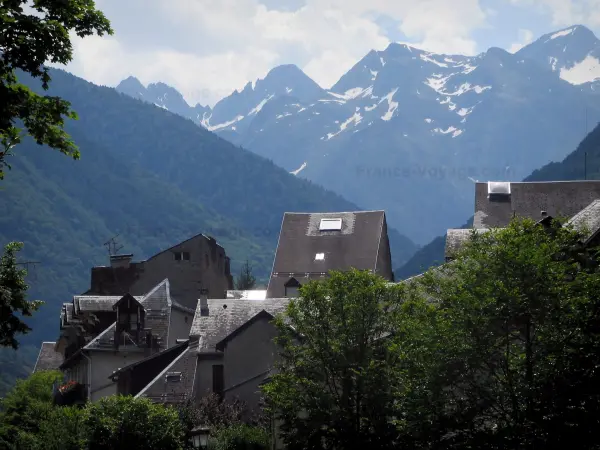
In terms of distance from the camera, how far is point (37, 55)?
24.9 m

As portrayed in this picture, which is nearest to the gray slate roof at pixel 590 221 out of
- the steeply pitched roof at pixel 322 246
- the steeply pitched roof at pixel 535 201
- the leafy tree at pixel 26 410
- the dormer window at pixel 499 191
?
the steeply pitched roof at pixel 535 201

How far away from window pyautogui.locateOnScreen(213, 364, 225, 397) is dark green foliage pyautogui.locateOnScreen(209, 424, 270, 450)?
6.90 metres

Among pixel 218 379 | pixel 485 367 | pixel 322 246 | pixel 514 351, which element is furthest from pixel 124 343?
pixel 514 351

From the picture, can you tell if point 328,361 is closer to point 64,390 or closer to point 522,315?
point 522,315

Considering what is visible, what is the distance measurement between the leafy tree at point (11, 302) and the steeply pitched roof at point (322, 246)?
50.1 metres

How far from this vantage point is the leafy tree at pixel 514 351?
32.9 meters

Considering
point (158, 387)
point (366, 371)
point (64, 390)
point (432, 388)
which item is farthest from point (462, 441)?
point (64, 390)

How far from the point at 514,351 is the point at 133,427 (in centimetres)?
2199

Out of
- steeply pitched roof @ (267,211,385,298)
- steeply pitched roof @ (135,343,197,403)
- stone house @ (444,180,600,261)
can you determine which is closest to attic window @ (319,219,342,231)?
steeply pitched roof @ (267,211,385,298)

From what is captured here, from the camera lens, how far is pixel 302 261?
261ft

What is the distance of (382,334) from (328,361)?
283cm

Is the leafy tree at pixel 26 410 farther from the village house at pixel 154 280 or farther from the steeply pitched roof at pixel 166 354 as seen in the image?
the village house at pixel 154 280

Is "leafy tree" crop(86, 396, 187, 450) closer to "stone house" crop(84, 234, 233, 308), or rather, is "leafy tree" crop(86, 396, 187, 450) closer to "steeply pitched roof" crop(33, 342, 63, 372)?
"stone house" crop(84, 234, 233, 308)

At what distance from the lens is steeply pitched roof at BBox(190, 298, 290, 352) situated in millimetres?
59812
